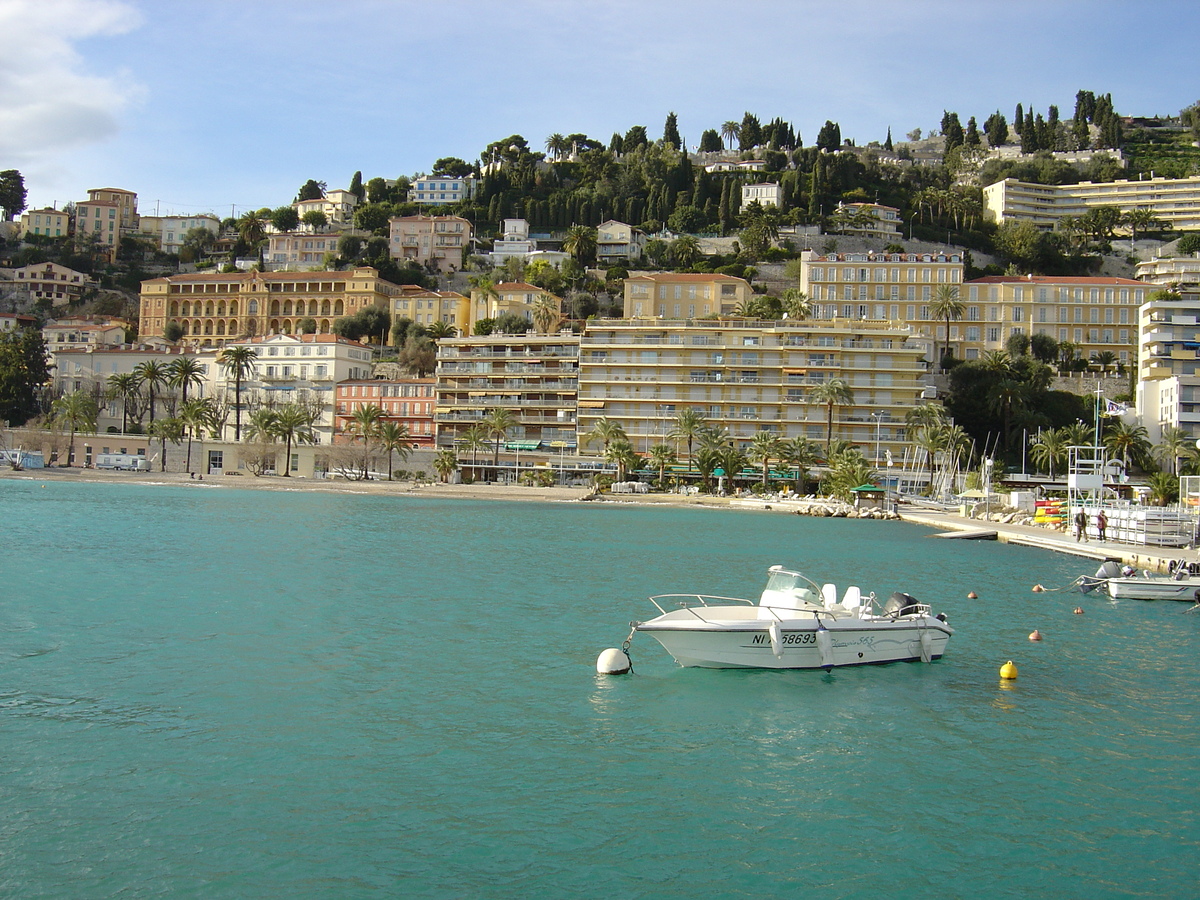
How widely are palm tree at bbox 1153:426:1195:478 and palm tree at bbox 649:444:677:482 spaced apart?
43.1m

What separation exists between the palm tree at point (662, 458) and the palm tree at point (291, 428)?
115 ft

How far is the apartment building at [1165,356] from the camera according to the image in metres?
97.1

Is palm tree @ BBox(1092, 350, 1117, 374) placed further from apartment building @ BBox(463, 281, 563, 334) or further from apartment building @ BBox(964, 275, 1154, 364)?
apartment building @ BBox(463, 281, 563, 334)

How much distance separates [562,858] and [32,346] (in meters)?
124

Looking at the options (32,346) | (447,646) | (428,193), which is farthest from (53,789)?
(428,193)

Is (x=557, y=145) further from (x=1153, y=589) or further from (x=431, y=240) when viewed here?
(x=1153, y=589)

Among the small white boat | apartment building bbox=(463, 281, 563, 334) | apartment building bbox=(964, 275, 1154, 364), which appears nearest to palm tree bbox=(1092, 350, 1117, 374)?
apartment building bbox=(964, 275, 1154, 364)

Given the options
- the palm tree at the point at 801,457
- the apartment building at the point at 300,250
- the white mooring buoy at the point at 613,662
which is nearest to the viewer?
the white mooring buoy at the point at 613,662

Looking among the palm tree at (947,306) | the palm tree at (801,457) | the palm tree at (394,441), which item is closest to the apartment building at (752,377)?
the palm tree at (801,457)

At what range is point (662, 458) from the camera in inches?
3814

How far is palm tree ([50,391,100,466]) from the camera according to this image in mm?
103312

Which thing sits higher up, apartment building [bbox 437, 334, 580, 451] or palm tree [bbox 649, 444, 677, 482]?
apartment building [bbox 437, 334, 580, 451]

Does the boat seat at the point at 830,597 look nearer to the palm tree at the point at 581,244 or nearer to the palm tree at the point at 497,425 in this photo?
the palm tree at the point at 497,425

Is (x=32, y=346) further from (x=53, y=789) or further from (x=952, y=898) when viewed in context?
(x=952, y=898)
